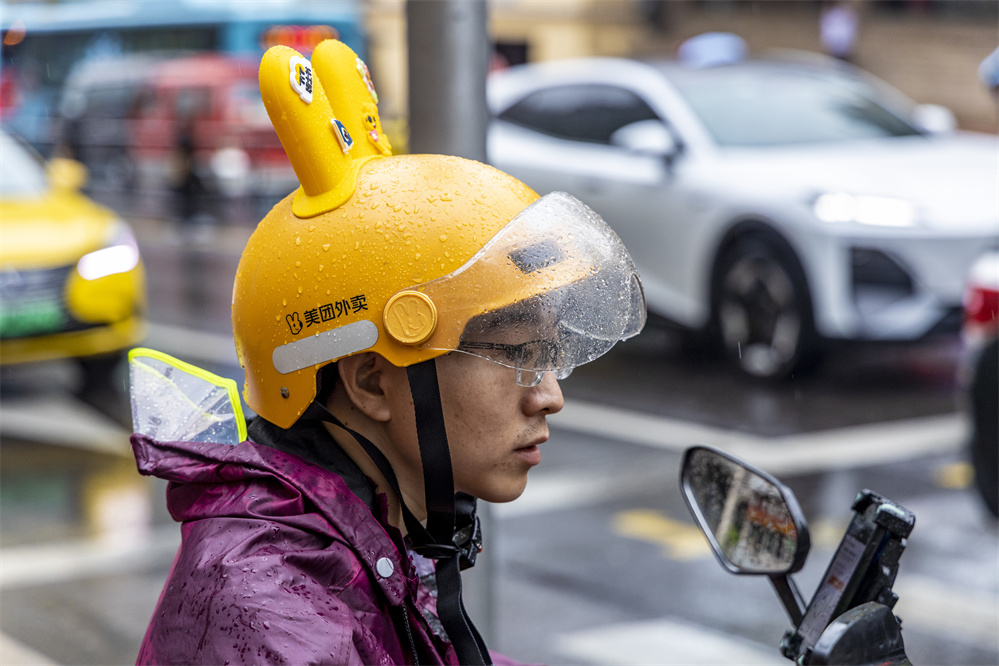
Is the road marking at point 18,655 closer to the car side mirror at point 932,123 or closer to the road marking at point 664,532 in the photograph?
the road marking at point 664,532

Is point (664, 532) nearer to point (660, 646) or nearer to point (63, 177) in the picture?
point (660, 646)

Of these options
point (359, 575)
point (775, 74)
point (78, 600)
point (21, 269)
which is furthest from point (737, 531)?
point (775, 74)

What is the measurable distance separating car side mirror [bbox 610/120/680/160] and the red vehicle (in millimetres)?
12130

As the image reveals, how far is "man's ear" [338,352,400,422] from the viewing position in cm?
171

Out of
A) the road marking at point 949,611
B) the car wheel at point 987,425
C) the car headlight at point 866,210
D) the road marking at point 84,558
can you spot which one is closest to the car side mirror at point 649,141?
the car headlight at point 866,210

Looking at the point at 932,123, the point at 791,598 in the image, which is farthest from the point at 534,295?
the point at 932,123

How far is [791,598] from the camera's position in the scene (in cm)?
175

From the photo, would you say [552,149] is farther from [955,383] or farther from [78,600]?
[78,600]

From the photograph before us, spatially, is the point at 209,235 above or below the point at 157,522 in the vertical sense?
below

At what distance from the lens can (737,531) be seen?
1.87m

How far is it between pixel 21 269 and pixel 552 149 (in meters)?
3.86

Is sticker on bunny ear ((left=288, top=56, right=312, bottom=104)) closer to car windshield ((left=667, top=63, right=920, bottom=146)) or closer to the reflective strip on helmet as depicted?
the reflective strip on helmet

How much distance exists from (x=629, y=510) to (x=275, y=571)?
4.53 meters

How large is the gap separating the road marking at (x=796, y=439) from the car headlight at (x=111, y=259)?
9.39ft
